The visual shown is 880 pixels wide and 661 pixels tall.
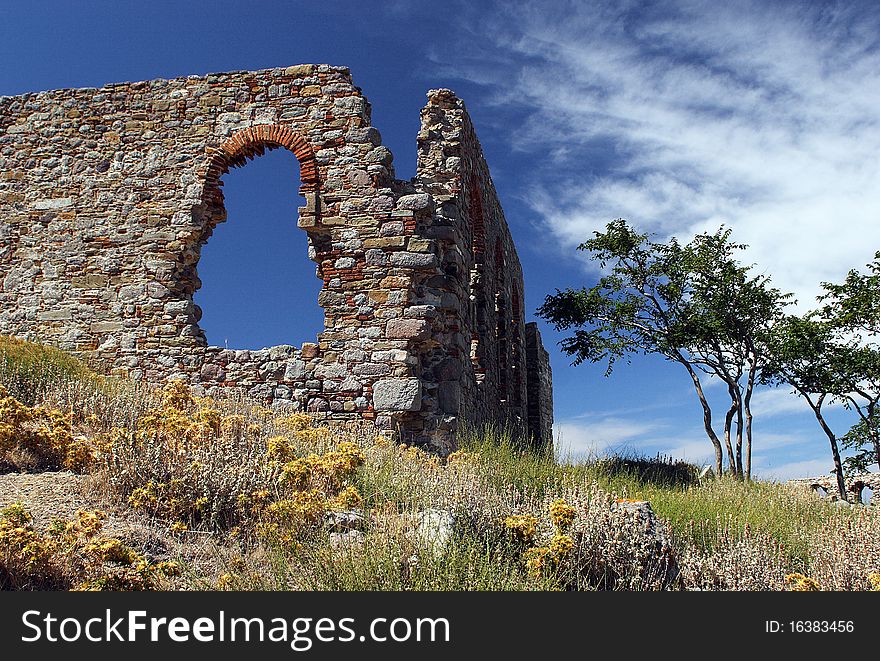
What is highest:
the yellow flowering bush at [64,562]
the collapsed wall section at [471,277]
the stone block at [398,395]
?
the collapsed wall section at [471,277]

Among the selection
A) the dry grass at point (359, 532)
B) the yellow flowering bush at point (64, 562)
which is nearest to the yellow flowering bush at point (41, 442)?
the dry grass at point (359, 532)

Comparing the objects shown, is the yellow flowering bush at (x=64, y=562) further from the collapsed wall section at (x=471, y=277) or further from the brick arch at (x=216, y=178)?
the brick arch at (x=216, y=178)

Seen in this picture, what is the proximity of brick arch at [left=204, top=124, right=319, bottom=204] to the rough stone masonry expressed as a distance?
24mm

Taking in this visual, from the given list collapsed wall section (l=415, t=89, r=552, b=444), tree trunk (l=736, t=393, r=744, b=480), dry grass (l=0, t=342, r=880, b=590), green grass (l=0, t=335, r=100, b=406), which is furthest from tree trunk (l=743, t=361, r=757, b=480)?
green grass (l=0, t=335, r=100, b=406)

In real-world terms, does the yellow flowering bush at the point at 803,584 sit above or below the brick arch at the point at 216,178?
below

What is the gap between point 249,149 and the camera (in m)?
10.1

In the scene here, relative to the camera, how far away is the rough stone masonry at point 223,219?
902 cm

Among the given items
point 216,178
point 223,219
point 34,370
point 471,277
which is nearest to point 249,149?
point 216,178

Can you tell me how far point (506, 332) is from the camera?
14.5 metres

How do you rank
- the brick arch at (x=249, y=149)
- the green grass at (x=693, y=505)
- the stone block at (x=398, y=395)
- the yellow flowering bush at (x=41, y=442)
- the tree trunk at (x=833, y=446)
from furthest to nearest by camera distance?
the tree trunk at (x=833, y=446) → the brick arch at (x=249, y=149) → the stone block at (x=398, y=395) → the green grass at (x=693, y=505) → the yellow flowering bush at (x=41, y=442)

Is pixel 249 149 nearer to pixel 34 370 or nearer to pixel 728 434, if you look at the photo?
pixel 34 370

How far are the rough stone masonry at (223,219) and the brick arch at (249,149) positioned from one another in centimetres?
2

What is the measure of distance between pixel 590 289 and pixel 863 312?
5763 mm

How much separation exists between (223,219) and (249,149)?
1080 millimetres
